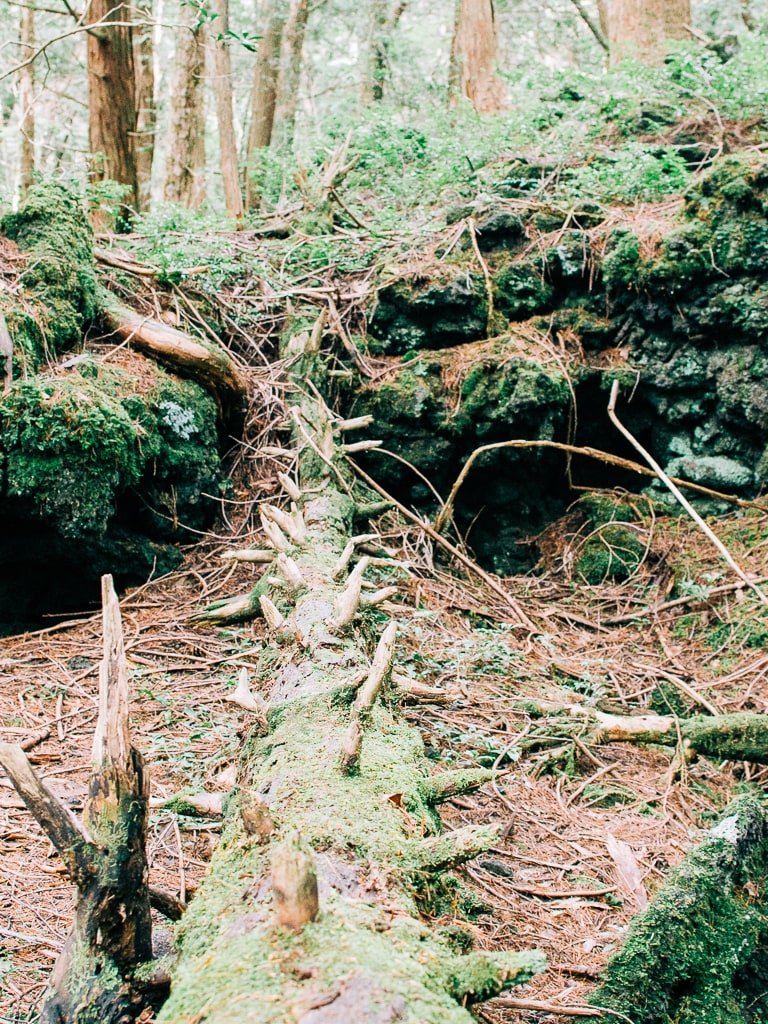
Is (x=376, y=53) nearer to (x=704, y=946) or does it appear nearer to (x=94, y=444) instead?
(x=94, y=444)

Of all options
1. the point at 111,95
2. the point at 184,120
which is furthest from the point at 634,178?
the point at 184,120

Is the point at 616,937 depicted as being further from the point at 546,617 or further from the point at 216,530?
the point at 216,530

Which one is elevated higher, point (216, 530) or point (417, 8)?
point (417, 8)

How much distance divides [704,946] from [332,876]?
3.69 ft

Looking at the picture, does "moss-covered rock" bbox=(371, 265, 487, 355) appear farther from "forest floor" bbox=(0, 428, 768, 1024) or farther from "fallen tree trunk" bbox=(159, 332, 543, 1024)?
"fallen tree trunk" bbox=(159, 332, 543, 1024)

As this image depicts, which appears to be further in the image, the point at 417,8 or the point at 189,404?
the point at 417,8

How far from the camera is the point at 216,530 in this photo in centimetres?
503

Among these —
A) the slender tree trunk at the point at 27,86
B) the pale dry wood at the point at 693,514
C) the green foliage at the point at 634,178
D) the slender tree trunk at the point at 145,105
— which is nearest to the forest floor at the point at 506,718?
the pale dry wood at the point at 693,514

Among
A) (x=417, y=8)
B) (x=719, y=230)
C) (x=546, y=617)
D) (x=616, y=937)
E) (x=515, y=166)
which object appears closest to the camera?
(x=616, y=937)

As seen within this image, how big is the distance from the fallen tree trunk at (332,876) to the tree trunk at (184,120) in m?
8.19

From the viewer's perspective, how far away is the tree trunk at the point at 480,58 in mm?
9922

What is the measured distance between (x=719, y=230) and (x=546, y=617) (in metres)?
3.06

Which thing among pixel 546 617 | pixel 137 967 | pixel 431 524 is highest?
pixel 137 967

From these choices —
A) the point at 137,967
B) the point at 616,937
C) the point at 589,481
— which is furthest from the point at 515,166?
the point at 137,967
